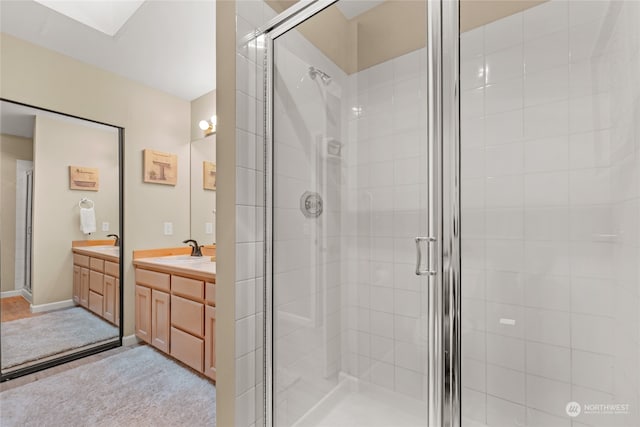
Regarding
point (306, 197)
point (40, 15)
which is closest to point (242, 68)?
point (306, 197)

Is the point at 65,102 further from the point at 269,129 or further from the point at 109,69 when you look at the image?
the point at 269,129

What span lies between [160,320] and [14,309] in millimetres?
950

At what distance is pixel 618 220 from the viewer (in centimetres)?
105

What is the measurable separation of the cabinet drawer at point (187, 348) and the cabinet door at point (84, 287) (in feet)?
2.69

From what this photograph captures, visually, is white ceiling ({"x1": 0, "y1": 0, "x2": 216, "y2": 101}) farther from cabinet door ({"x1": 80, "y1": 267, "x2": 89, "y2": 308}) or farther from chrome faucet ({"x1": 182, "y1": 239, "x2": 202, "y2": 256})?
cabinet door ({"x1": 80, "y1": 267, "x2": 89, "y2": 308})

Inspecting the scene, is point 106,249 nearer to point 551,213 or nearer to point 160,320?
point 160,320

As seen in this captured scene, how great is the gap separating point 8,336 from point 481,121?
3305 mm

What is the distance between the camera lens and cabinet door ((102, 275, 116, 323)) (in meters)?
2.52

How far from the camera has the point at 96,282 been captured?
97.7 inches

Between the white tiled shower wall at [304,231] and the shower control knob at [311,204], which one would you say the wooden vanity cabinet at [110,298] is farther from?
the shower control knob at [311,204]

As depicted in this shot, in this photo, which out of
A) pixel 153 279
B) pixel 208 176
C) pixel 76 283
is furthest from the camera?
pixel 208 176

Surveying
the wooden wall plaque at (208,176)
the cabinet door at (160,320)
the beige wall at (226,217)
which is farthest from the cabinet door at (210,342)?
the wooden wall plaque at (208,176)

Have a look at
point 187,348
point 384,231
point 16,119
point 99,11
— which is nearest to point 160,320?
point 187,348

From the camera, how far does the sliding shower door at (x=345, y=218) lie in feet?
4.38
